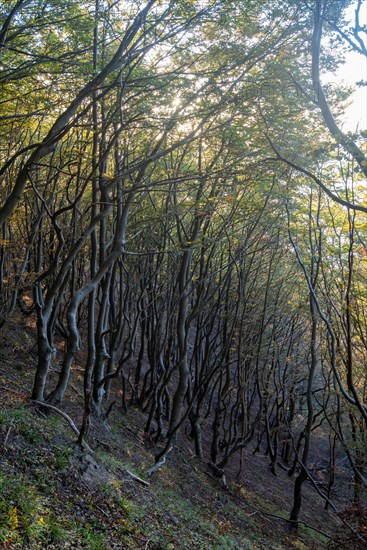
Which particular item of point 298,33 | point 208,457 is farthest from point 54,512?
point 208,457

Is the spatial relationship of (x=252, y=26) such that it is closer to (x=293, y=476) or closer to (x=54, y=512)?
(x=54, y=512)

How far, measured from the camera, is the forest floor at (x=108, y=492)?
5.91 m

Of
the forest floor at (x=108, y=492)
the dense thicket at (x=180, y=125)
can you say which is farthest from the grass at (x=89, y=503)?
the dense thicket at (x=180, y=125)

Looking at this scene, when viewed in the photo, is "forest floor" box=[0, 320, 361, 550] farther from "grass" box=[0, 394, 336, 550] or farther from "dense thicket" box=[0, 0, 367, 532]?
"dense thicket" box=[0, 0, 367, 532]

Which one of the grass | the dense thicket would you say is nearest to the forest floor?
the grass

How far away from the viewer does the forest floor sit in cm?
591

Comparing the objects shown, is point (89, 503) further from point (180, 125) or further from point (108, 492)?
point (180, 125)

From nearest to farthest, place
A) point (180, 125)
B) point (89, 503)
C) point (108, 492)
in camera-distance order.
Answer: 1. point (89, 503)
2. point (108, 492)
3. point (180, 125)

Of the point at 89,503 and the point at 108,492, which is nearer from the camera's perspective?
Answer: the point at 89,503

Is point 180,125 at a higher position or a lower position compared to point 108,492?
higher

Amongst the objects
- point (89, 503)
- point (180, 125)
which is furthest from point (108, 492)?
point (180, 125)

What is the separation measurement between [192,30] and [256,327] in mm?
10345

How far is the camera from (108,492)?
7492 millimetres

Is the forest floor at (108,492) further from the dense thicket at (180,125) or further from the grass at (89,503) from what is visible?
the dense thicket at (180,125)
